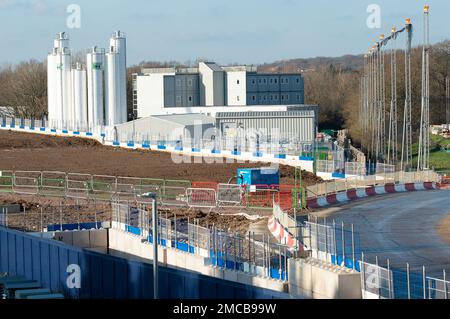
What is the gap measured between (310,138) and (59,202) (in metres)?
36.0

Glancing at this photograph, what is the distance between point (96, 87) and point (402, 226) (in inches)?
2300

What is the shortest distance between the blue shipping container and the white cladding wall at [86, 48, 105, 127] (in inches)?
1703

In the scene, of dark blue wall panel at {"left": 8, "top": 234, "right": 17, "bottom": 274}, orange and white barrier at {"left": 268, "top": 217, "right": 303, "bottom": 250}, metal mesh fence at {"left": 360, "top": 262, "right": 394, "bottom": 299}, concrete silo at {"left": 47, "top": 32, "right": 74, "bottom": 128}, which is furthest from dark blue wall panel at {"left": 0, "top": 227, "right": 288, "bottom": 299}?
concrete silo at {"left": 47, "top": 32, "right": 74, "bottom": 128}

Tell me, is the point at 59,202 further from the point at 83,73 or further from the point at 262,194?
the point at 83,73

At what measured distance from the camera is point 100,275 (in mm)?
21531

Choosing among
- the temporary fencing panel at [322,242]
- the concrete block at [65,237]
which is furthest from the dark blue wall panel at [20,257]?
the concrete block at [65,237]

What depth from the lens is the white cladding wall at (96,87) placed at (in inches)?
3374

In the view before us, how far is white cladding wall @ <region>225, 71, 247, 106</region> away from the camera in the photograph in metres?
101

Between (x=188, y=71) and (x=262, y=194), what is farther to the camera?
(x=188, y=71)

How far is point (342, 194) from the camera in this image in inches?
1553

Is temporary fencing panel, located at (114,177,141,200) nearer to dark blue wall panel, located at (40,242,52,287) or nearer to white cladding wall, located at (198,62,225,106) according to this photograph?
dark blue wall panel, located at (40,242,52,287)

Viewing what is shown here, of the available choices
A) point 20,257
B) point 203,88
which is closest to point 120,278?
point 20,257
